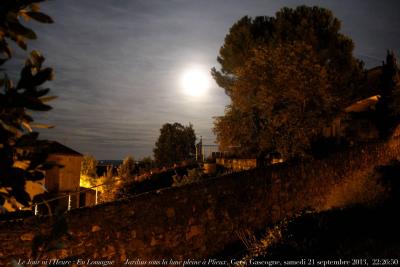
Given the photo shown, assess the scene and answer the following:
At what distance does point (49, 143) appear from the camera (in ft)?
9.20

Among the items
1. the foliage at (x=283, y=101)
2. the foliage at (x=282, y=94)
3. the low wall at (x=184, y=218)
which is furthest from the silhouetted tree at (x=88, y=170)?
the low wall at (x=184, y=218)

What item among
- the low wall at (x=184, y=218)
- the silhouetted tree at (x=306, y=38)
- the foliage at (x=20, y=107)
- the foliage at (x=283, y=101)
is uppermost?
the silhouetted tree at (x=306, y=38)

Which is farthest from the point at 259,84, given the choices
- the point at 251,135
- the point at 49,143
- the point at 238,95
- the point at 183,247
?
the point at 49,143

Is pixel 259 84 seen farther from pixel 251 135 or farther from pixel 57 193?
pixel 57 193

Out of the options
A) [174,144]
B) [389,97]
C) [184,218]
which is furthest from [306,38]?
[174,144]

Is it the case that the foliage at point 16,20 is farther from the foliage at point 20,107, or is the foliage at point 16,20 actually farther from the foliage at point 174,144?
the foliage at point 174,144

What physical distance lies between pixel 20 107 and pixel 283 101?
44.7 ft

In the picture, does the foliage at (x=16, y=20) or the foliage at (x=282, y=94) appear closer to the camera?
the foliage at (x=16, y=20)

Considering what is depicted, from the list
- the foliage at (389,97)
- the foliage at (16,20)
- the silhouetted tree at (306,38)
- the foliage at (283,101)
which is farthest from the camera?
the silhouetted tree at (306,38)

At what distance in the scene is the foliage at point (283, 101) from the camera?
14.7 m

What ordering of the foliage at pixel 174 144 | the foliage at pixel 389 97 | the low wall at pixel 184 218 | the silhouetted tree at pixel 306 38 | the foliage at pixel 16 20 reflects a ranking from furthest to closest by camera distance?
1. the foliage at pixel 174 144
2. the silhouetted tree at pixel 306 38
3. the foliage at pixel 389 97
4. the low wall at pixel 184 218
5. the foliage at pixel 16 20

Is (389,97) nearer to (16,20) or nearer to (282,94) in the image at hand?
(282,94)

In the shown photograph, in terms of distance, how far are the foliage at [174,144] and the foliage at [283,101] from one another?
2087 centimetres

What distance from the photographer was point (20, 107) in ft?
8.49
